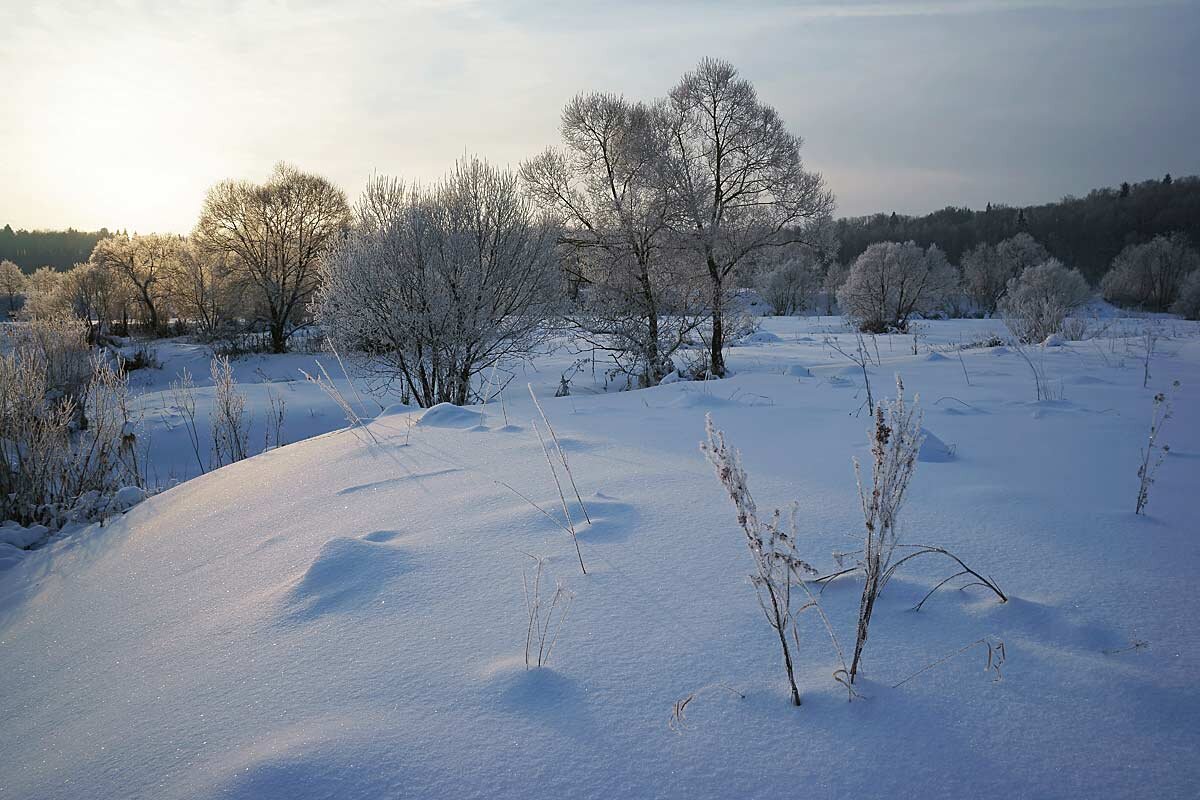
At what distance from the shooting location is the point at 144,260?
35062 millimetres

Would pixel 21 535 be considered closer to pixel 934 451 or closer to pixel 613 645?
pixel 613 645

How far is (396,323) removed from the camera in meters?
9.42

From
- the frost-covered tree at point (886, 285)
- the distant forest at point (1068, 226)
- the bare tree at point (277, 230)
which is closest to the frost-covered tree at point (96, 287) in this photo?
the bare tree at point (277, 230)

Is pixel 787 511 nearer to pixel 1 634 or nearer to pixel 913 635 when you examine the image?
pixel 913 635

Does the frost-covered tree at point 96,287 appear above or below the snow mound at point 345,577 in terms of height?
above

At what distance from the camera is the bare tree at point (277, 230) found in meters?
26.9

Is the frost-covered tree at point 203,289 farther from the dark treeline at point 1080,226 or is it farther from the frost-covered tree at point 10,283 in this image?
the dark treeline at point 1080,226

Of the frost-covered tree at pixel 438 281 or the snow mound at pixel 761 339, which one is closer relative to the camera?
the frost-covered tree at pixel 438 281

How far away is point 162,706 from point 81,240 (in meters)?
153

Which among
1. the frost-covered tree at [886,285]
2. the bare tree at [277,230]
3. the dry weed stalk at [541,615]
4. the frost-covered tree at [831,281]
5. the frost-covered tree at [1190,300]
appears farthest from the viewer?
the frost-covered tree at [831,281]

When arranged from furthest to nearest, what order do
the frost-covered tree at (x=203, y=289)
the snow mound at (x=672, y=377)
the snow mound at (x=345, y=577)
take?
the frost-covered tree at (x=203, y=289), the snow mound at (x=672, y=377), the snow mound at (x=345, y=577)

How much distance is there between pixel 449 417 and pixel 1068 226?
102270mm

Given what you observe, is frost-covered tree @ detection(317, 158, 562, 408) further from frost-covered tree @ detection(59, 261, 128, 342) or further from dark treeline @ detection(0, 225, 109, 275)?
dark treeline @ detection(0, 225, 109, 275)

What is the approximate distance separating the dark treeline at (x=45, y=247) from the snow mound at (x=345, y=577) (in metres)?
122
